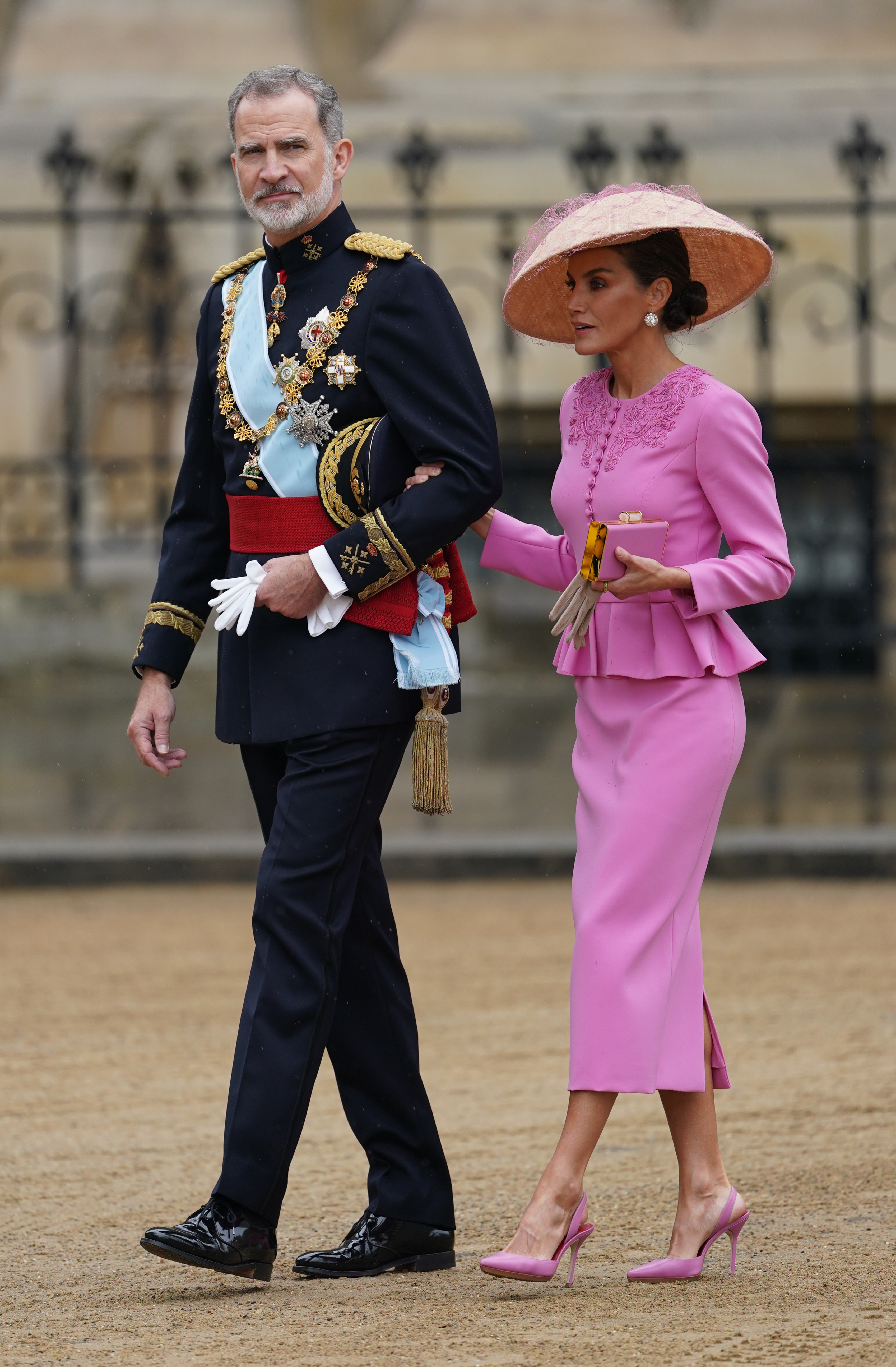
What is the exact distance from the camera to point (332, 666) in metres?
3.20

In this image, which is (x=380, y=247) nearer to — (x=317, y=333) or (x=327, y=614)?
(x=317, y=333)

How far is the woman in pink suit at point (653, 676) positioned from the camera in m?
3.10

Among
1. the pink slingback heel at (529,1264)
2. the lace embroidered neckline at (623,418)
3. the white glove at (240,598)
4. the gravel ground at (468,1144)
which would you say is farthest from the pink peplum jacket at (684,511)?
the gravel ground at (468,1144)

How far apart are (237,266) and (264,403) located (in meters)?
0.32

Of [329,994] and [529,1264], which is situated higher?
[329,994]

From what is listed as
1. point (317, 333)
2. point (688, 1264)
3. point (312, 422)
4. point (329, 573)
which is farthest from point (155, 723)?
point (688, 1264)

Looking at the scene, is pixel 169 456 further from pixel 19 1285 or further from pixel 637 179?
pixel 19 1285

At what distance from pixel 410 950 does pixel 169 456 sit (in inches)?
297

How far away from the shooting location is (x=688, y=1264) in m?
3.19

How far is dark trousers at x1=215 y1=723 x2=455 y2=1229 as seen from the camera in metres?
3.12

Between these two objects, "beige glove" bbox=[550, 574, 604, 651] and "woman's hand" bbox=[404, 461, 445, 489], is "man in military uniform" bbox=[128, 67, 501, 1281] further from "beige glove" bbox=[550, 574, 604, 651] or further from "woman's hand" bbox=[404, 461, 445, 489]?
"beige glove" bbox=[550, 574, 604, 651]

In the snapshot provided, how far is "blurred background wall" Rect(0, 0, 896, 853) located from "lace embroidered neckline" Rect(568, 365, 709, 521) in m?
7.67

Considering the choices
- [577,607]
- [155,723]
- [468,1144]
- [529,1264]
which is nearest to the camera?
[529,1264]

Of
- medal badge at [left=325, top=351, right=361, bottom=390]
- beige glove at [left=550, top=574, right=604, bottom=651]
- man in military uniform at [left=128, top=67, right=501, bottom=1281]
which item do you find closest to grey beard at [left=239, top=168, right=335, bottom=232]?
man in military uniform at [left=128, top=67, right=501, bottom=1281]
